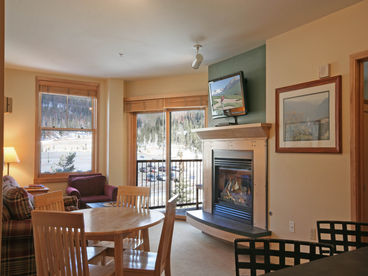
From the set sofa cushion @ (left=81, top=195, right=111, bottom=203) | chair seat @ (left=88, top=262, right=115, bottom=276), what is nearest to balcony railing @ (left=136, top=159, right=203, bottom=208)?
sofa cushion @ (left=81, top=195, right=111, bottom=203)

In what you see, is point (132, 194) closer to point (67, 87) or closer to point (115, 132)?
point (115, 132)

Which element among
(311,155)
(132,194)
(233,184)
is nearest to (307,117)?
(311,155)

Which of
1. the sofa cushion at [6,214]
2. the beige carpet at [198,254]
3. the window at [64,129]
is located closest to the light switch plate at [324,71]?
the beige carpet at [198,254]

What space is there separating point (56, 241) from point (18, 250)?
1.02 meters

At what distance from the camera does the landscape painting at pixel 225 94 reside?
3.92 m

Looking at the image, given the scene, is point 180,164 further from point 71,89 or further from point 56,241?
point 56,241

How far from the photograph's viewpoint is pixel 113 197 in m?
4.84

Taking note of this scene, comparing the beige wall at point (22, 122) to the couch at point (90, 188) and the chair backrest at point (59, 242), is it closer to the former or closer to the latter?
the couch at point (90, 188)

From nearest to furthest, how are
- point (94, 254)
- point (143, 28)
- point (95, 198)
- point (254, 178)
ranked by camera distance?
point (94, 254)
point (143, 28)
point (254, 178)
point (95, 198)

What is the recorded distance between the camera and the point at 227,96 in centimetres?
411

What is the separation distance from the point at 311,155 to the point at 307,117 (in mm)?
405

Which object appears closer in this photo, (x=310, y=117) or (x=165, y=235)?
(x=165, y=235)

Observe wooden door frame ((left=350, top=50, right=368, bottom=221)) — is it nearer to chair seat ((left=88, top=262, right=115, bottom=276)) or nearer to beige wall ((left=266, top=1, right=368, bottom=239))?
beige wall ((left=266, top=1, right=368, bottom=239))

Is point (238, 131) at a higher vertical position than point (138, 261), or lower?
higher
